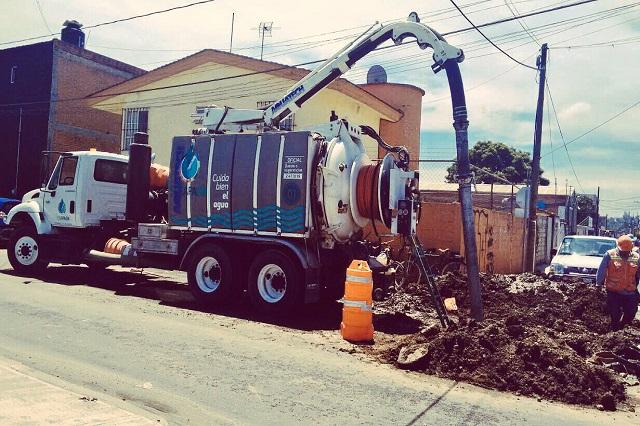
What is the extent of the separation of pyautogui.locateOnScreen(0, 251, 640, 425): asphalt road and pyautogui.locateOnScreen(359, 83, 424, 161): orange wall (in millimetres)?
16218

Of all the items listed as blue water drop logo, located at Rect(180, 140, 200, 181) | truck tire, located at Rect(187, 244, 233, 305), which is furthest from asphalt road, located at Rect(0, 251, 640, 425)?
blue water drop logo, located at Rect(180, 140, 200, 181)

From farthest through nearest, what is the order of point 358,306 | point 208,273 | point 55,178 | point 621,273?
1. point 55,178
2. point 208,273
3. point 621,273
4. point 358,306

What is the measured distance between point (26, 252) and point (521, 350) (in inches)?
424

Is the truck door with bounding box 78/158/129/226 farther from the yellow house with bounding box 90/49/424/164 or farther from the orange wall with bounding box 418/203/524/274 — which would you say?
the orange wall with bounding box 418/203/524/274

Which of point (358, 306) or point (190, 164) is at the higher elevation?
point (190, 164)

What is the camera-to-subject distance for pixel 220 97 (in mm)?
21516

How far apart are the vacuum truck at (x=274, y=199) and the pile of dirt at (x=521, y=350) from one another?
1.73m

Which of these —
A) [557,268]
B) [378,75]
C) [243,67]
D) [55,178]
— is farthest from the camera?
[378,75]

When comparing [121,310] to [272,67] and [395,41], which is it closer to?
[395,41]

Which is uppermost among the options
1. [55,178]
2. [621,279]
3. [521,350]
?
[55,178]

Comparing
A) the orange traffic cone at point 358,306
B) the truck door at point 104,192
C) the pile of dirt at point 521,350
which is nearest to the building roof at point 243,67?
the truck door at point 104,192

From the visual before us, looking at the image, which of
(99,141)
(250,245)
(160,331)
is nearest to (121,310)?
(160,331)

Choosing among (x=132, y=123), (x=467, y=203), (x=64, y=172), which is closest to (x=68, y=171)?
(x=64, y=172)

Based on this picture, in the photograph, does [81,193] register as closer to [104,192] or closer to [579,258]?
[104,192]
